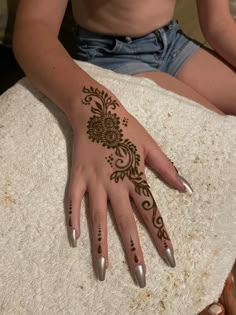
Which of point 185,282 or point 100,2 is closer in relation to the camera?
point 185,282

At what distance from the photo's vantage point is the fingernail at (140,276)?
680mm

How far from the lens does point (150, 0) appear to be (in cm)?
99

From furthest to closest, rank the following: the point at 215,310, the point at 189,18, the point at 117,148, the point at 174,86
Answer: the point at 189,18 < the point at 174,86 < the point at 117,148 < the point at 215,310

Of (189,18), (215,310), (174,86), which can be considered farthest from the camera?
(189,18)

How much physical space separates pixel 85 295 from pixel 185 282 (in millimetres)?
127

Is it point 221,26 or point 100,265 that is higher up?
point 221,26

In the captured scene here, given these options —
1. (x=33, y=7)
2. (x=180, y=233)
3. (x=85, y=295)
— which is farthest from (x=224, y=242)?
(x=33, y=7)

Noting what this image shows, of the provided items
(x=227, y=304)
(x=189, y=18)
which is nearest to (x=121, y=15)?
(x=189, y=18)

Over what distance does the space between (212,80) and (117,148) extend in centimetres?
35

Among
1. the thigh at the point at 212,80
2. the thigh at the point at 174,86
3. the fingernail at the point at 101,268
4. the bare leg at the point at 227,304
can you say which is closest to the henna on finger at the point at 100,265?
the fingernail at the point at 101,268

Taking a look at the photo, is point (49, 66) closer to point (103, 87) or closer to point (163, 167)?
point (103, 87)

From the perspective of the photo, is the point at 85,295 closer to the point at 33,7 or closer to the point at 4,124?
the point at 4,124

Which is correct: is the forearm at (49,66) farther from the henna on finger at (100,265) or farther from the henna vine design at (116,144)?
the henna on finger at (100,265)

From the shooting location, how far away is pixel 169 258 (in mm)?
692
